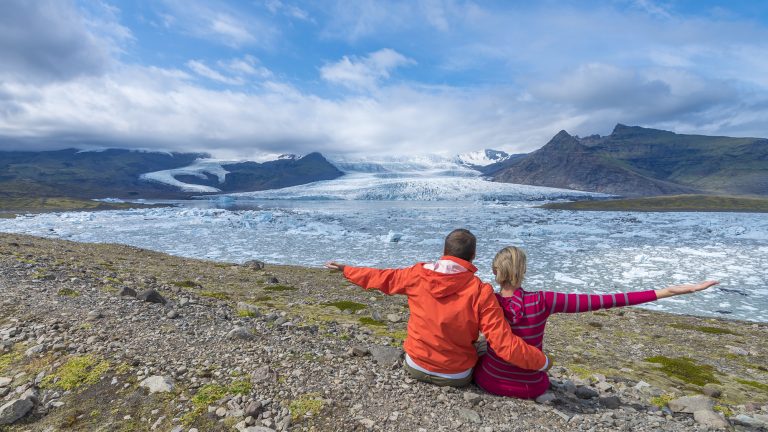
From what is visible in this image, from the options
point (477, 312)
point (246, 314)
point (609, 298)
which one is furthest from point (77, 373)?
point (609, 298)

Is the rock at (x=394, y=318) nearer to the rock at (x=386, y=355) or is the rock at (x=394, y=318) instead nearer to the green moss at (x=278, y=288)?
the rock at (x=386, y=355)

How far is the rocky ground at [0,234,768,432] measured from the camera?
488cm

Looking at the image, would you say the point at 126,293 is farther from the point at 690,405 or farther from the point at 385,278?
the point at 690,405

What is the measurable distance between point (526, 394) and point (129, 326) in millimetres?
6930

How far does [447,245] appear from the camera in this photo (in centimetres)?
487

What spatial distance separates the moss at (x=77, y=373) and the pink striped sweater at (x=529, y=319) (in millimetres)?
5256

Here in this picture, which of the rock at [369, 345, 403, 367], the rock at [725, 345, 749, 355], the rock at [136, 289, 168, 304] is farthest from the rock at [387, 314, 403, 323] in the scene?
the rock at [725, 345, 749, 355]

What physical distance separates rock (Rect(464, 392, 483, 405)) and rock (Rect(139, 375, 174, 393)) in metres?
3.87

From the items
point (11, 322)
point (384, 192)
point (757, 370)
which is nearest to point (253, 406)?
point (11, 322)

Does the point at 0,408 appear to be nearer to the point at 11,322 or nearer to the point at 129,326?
the point at 129,326

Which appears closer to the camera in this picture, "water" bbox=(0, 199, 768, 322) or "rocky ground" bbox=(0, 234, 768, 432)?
"rocky ground" bbox=(0, 234, 768, 432)

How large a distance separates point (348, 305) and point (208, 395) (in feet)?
27.8

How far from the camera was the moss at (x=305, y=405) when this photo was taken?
4.94 m

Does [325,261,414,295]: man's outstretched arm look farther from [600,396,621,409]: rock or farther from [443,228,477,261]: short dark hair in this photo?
[600,396,621,409]: rock
